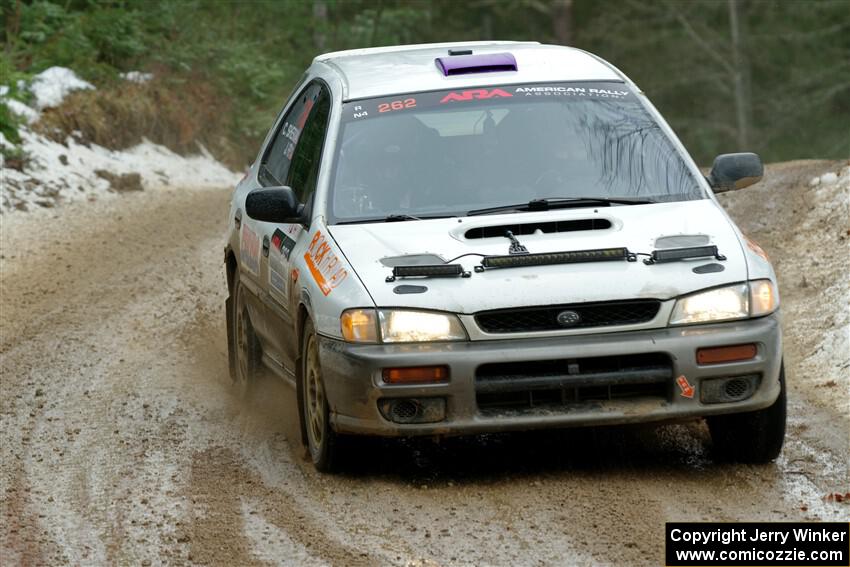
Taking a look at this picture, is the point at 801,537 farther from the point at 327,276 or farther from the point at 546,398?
the point at 327,276

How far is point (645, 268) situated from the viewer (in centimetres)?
640

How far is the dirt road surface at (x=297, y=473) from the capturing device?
5641mm

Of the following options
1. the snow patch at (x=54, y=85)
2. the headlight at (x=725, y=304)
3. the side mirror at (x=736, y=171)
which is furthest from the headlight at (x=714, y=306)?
the snow patch at (x=54, y=85)

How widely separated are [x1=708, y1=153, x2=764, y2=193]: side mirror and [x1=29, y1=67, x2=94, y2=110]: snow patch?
14.0 meters

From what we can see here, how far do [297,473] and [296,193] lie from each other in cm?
159

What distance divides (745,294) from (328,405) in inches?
69.7

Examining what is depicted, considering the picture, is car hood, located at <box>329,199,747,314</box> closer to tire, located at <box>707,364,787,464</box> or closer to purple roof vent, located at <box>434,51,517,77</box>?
tire, located at <box>707,364,787,464</box>

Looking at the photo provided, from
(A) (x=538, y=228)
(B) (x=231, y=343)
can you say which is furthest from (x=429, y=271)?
(B) (x=231, y=343)

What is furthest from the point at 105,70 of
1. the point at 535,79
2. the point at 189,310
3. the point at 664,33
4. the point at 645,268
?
the point at 664,33

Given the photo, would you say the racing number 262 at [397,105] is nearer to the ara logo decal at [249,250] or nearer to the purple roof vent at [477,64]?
the purple roof vent at [477,64]

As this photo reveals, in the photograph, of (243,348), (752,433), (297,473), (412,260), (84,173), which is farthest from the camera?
(84,173)

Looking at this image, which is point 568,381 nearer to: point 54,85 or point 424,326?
point 424,326

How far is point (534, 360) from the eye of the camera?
6223 mm

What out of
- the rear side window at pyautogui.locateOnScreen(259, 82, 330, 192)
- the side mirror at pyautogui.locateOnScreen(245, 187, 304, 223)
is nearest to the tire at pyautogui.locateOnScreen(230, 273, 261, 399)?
the rear side window at pyautogui.locateOnScreen(259, 82, 330, 192)
